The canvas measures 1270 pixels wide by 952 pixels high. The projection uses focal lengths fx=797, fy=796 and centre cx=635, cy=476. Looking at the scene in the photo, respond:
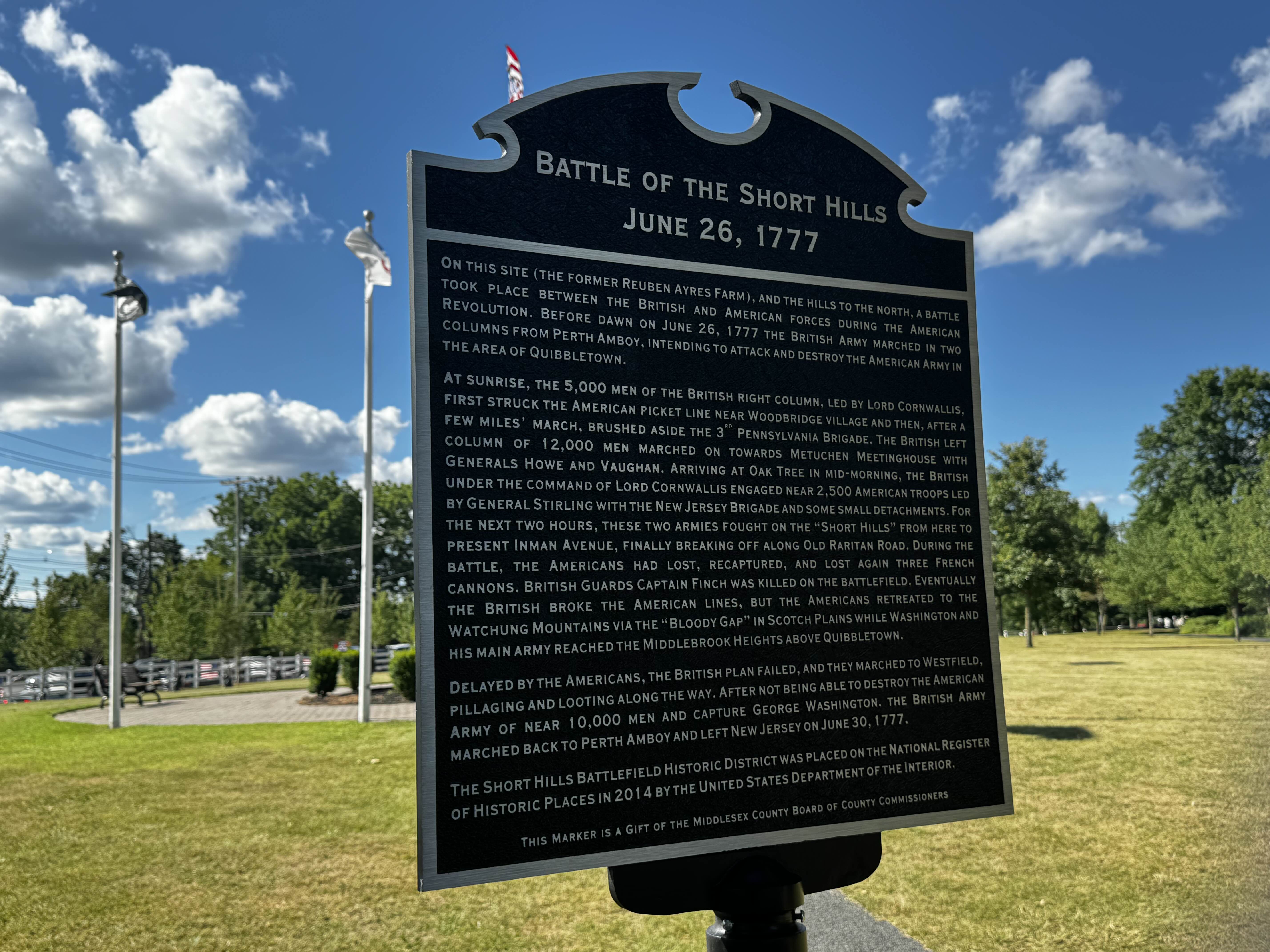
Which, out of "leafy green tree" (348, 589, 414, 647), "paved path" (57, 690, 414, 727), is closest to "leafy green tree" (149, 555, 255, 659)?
"leafy green tree" (348, 589, 414, 647)

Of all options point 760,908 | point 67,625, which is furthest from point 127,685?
point 760,908

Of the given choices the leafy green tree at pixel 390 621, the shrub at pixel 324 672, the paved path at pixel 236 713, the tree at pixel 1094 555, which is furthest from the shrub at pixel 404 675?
the tree at pixel 1094 555

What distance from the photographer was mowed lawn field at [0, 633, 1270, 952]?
4.73m

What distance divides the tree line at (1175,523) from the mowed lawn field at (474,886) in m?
13.2

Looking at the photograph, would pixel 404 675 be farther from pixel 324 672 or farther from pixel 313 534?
pixel 313 534

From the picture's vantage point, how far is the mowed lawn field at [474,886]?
4730 millimetres

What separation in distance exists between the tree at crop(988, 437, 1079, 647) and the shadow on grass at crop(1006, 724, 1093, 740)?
1439cm

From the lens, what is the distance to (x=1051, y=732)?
10.8m

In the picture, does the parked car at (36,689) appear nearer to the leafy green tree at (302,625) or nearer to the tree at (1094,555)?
the leafy green tree at (302,625)

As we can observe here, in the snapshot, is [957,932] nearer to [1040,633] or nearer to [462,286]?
[462,286]

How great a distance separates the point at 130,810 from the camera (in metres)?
7.62

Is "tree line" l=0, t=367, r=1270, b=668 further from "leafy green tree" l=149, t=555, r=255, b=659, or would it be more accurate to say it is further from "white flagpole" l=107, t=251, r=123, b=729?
"white flagpole" l=107, t=251, r=123, b=729

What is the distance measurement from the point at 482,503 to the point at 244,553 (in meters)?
59.0

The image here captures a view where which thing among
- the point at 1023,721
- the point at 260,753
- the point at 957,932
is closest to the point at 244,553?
the point at 260,753
